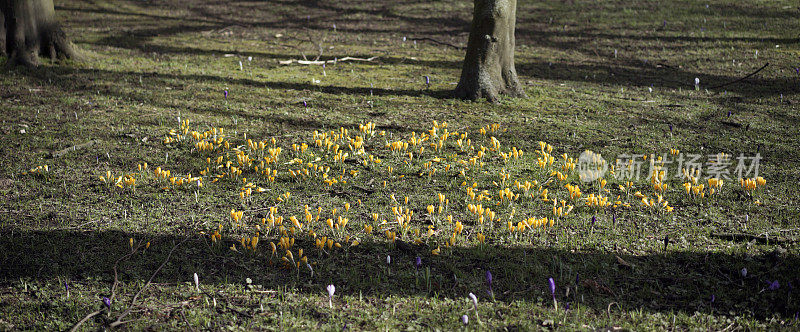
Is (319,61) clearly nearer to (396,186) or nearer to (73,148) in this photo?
(73,148)

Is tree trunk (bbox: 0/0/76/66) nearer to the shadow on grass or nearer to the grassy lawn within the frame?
the grassy lawn

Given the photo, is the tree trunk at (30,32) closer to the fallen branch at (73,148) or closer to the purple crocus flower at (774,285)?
the fallen branch at (73,148)

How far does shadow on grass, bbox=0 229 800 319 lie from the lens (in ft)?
13.6

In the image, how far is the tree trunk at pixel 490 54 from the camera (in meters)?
9.41

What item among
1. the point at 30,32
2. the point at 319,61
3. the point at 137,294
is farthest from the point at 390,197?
the point at 30,32

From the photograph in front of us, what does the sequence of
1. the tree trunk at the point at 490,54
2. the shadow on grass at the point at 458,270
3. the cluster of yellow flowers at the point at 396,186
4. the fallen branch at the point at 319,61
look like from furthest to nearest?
1. the fallen branch at the point at 319,61
2. the tree trunk at the point at 490,54
3. the cluster of yellow flowers at the point at 396,186
4. the shadow on grass at the point at 458,270

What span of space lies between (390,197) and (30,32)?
9436mm

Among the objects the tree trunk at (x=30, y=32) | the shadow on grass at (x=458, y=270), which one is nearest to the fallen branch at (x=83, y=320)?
the shadow on grass at (x=458, y=270)

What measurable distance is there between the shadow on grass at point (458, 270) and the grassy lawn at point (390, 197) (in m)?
0.02

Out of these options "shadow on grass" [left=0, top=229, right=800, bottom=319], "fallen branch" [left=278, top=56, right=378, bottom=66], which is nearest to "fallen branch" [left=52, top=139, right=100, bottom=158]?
"shadow on grass" [left=0, top=229, right=800, bottom=319]

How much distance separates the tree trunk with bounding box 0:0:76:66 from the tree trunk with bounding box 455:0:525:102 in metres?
8.43

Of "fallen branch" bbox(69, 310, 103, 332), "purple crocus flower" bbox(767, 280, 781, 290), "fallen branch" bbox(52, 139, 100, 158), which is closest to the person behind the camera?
"fallen branch" bbox(69, 310, 103, 332)

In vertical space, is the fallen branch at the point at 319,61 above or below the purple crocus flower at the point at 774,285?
above

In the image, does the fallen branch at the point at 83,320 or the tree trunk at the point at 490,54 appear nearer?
the fallen branch at the point at 83,320
